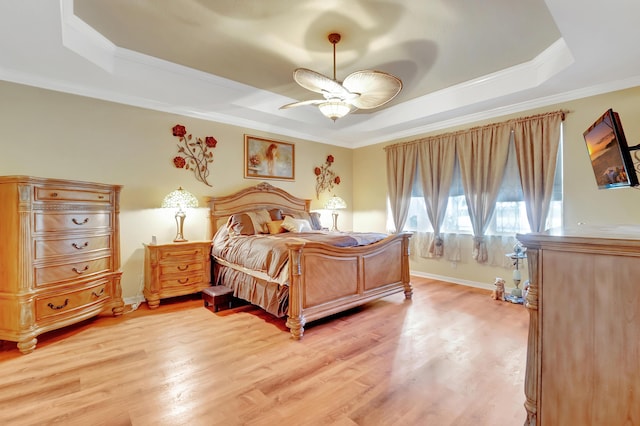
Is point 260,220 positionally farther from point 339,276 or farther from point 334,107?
point 334,107

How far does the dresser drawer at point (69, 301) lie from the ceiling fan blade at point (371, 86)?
10.4 feet

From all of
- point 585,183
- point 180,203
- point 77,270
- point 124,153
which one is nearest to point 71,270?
point 77,270

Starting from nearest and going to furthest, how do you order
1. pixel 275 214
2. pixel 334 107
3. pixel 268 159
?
pixel 334 107 → pixel 275 214 → pixel 268 159

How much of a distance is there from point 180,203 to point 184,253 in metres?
0.63

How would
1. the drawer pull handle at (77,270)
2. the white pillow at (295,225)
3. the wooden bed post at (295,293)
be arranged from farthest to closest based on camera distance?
the white pillow at (295,225) < the drawer pull handle at (77,270) < the wooden bed post at (295,293)

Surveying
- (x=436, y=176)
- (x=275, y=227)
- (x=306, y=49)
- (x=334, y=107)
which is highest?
(x=306, y=49)

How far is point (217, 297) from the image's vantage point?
3287 millimetres

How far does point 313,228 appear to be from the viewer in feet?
15.4

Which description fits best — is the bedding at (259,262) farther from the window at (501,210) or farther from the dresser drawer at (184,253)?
the window at (501,210)

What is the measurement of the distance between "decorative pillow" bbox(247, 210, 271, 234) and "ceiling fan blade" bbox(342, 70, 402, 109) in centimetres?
212

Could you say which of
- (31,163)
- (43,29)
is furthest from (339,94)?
(31,163)

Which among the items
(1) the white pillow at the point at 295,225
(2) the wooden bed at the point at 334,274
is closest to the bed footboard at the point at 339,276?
(2) the wooden bed at the point at 334,274

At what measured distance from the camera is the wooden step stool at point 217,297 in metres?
3.29

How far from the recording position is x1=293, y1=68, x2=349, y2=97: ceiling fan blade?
2.46m
